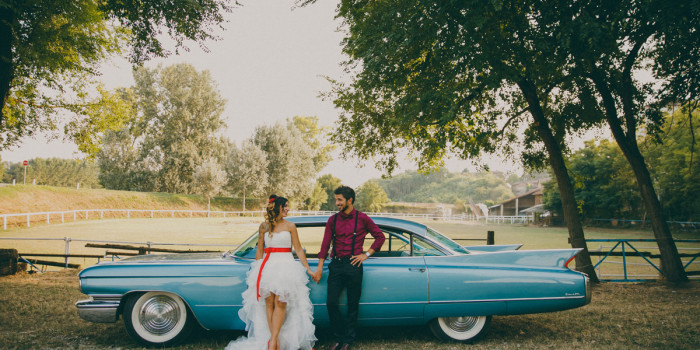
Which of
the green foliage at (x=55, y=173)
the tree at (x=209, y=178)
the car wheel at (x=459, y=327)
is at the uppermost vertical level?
the green foliage at (x=55, y=173)

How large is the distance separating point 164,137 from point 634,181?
48827 mm

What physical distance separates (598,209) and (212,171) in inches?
1634

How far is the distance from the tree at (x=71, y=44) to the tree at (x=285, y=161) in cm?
3850

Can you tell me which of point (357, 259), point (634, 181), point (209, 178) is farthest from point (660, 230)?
point (209, 178)

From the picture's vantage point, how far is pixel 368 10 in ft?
33.6

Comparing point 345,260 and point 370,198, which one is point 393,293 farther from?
point 370,198

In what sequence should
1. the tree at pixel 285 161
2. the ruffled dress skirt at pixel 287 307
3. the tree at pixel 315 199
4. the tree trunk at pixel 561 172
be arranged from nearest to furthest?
the ruffled dress skirt at pixel 287 307
the tree trunk at pixel 561 172
the tree at pixel 285 161
the tree at pixel 315 199

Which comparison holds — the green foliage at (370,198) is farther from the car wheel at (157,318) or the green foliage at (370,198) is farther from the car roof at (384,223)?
the car wheel at (157,318)

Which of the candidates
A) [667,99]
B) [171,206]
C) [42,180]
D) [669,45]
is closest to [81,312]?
[669,45]

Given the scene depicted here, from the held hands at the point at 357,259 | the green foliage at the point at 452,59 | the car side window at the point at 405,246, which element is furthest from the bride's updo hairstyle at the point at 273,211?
the green foliage at the point at 452,59

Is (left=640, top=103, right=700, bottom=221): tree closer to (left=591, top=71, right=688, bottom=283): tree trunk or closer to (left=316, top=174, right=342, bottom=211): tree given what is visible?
(left=591, top=71, right=688, bottom=283): tree trunk

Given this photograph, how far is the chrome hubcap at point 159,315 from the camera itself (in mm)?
4828

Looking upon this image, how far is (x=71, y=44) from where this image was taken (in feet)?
35.5

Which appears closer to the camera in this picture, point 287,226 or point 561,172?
point 287,226
